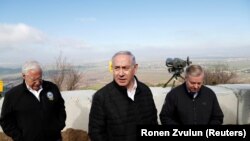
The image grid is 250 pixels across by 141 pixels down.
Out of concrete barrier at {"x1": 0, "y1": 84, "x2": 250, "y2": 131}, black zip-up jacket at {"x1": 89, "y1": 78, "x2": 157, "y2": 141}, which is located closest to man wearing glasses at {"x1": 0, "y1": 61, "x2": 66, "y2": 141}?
black zip-up jacket at {"x1": 89, "y1": 78, "x2": 157, "y2": 141}

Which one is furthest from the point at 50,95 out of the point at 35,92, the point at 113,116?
the point at 113,116

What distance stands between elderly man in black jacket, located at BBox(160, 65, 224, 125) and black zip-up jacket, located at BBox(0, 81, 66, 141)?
1.21m

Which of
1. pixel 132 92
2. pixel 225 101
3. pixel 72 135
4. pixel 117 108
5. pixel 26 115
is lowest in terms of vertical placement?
pixel 72 135

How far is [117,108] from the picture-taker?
303 cm

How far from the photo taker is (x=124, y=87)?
307 centimetres

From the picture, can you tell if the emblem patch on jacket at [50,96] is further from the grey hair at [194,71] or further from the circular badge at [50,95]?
the grey hair at [194,71]

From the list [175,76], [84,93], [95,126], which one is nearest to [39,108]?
[95,126]

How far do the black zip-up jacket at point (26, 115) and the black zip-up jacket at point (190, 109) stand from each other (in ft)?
3.97

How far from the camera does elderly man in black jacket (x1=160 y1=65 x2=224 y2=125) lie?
3516 mm

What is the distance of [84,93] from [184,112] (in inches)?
126

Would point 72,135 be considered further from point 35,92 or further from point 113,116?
point 113,116

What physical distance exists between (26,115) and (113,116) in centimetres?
108

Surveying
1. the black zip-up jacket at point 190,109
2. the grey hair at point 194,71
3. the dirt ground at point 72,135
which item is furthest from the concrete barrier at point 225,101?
the grey hair at point 194,71

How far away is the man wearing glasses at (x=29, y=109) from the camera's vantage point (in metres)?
3.58
